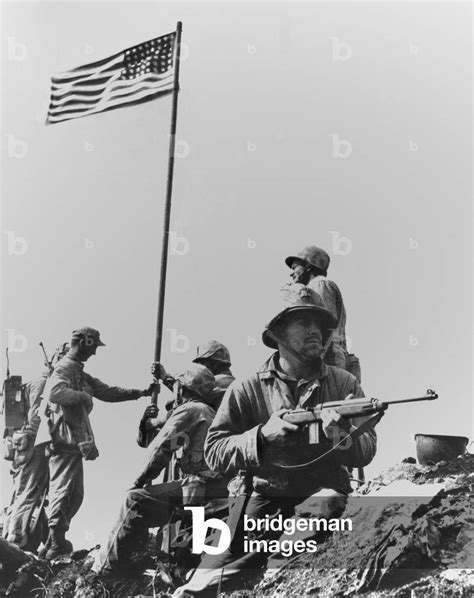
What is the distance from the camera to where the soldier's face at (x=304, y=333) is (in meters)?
19.0

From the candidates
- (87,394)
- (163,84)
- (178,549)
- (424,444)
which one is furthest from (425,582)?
(163,84)

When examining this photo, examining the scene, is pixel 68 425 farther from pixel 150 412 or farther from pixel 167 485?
pixel 167 485

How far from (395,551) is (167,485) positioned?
358 centimetres

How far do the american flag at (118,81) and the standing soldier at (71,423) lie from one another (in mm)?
3947

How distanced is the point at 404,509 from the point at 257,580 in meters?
2.25

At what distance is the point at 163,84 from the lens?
2231 cm

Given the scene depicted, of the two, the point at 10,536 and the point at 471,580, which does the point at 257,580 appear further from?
the point at 10,536

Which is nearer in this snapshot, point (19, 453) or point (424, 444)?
point (424, 444)

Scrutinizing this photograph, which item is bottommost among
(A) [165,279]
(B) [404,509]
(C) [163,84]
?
(B) [404,509]

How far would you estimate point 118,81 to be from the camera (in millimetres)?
22406

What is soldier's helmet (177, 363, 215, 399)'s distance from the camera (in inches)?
782

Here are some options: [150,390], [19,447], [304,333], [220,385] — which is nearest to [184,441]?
[220,385]

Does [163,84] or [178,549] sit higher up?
[163,84]

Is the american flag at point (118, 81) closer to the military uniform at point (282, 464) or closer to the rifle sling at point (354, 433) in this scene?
the military uniform at point (282, 464)
